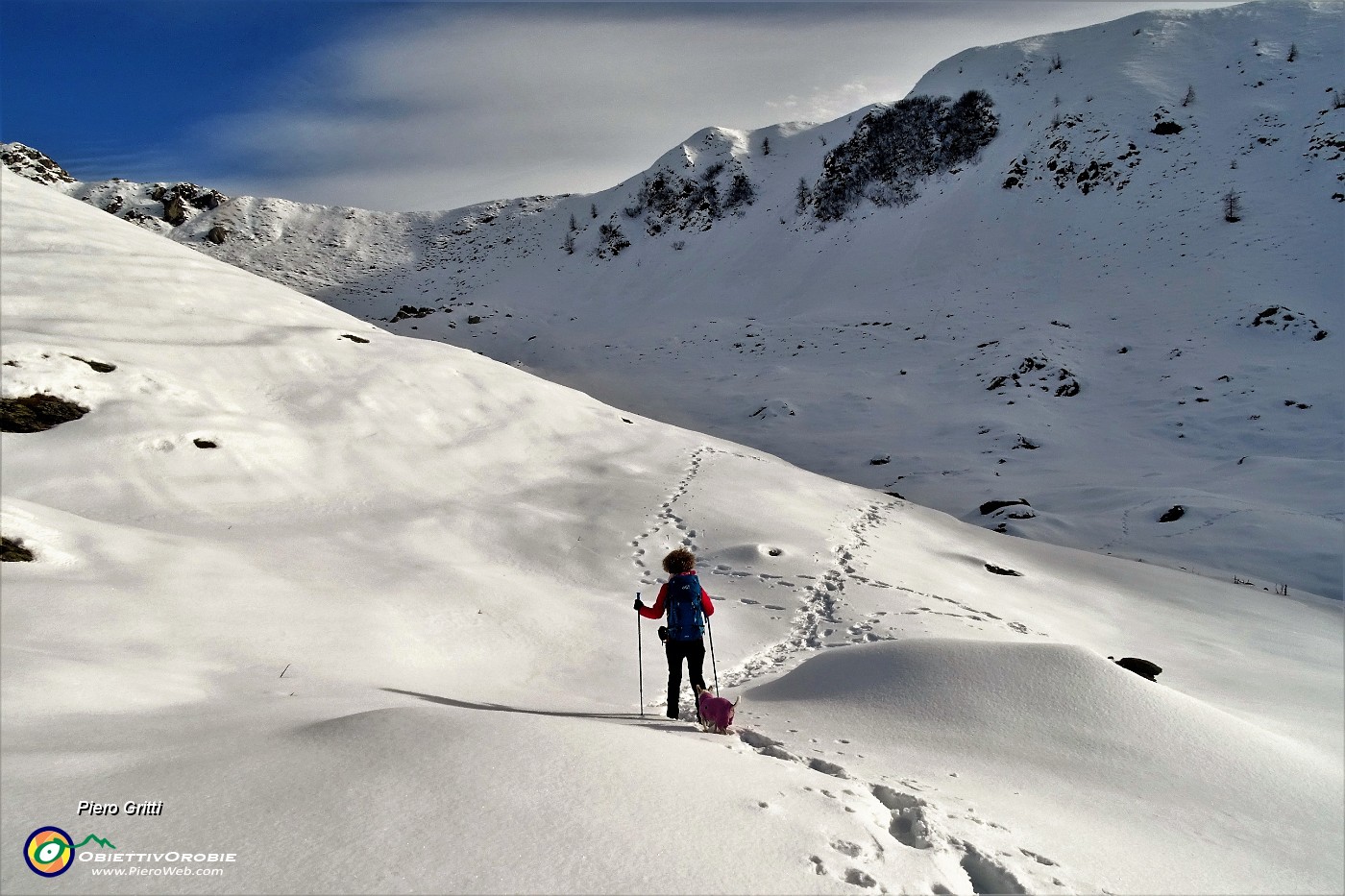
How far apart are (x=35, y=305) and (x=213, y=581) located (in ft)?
25.3

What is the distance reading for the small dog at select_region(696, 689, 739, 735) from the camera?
16.9ft

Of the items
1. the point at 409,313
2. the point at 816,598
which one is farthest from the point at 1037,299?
the point at 409,313

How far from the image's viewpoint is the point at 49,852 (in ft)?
8.37

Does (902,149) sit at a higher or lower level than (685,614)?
higher

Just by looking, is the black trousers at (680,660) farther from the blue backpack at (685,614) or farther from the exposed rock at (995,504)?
the exposed rock at (995,504)

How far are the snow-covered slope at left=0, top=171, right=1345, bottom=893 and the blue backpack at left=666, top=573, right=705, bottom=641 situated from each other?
31.6 inches

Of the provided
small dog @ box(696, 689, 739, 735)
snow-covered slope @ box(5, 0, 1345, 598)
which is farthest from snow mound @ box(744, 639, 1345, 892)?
snow-covered slope @ box(5, 0, 1345, 598)

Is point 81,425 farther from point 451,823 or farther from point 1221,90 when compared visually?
point 1221,90

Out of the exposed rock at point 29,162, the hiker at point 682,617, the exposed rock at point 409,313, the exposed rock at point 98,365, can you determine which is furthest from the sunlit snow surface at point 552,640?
the exposed rock at point 29,162

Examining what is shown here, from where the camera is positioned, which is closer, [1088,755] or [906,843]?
[906,843]

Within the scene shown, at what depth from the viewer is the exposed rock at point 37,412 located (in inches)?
332

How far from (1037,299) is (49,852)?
1499 inches

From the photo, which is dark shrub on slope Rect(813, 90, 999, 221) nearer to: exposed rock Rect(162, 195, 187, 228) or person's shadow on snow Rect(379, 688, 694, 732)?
person's shadow on snow Rect(379, 688, 694, 732)

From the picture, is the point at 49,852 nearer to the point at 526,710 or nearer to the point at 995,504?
the point at 526,710
